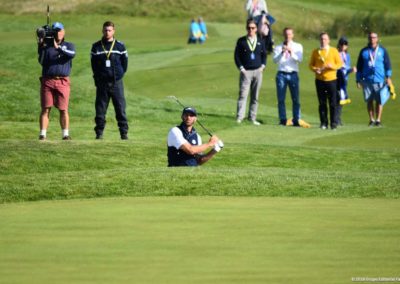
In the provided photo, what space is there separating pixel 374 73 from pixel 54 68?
9.56 m

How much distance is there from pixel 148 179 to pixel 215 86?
19.9 metres

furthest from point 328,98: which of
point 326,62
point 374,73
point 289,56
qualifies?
point 374,73

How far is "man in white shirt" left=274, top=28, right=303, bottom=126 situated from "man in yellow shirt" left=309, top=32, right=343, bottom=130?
0.76 meters

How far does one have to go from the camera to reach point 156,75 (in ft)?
123

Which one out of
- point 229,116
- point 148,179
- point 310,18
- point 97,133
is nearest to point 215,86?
point 229,116

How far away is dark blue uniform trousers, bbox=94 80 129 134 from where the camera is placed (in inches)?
837

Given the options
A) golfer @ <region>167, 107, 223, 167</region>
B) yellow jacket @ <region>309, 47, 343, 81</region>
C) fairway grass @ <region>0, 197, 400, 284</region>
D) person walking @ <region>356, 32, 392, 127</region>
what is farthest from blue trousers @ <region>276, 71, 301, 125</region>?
fairway grass @ <region>0, 197, 400, 284</region>

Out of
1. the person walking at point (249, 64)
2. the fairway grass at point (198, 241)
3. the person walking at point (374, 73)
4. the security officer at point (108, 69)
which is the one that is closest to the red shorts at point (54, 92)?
the security officer at point (108, 69)

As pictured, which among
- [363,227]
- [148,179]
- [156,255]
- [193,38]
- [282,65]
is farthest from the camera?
[193,38]

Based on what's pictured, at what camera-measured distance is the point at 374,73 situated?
1065 inches

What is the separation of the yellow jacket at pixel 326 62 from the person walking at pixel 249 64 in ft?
4.10

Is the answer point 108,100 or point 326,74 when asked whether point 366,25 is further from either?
point 108,100

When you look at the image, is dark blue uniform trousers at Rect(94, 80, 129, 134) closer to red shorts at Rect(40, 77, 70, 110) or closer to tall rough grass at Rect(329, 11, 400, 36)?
red shorts at Rect(40, 77, 70, 110)

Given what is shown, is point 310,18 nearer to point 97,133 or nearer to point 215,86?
point 215,86
